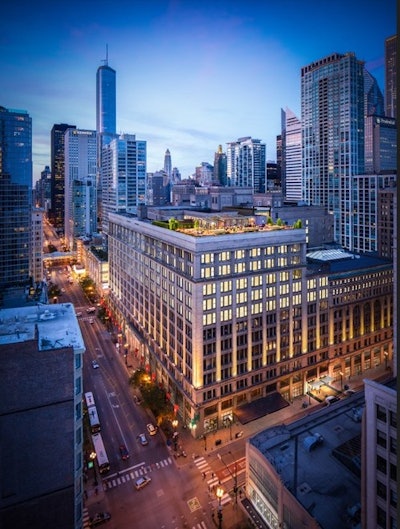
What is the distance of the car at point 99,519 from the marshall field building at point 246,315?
1450 centimetres

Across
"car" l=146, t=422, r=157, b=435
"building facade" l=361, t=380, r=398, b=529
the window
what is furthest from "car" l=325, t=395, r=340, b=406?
the window

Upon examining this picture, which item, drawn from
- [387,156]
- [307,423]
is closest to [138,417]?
[307,423]

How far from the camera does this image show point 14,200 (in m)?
95.6

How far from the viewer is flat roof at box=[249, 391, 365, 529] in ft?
95.2

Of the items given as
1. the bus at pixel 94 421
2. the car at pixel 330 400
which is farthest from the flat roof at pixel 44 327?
the car at pixel 330 400

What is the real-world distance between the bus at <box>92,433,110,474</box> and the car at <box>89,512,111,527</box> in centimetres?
549

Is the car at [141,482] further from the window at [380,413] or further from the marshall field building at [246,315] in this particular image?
the window at [380,413]

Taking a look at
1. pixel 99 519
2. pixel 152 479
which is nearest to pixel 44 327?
pixel 99 519

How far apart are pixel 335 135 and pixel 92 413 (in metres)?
134

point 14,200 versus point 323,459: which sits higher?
point 14,200

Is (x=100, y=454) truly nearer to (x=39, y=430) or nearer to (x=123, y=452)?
(x=123, y=452)

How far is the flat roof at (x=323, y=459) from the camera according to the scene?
95.2 feet

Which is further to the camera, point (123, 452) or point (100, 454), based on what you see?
point (123, 452)

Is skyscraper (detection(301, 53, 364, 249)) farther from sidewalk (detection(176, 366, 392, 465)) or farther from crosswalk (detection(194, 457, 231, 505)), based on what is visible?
crosswalk (detection(194, 457, 231, 505))
